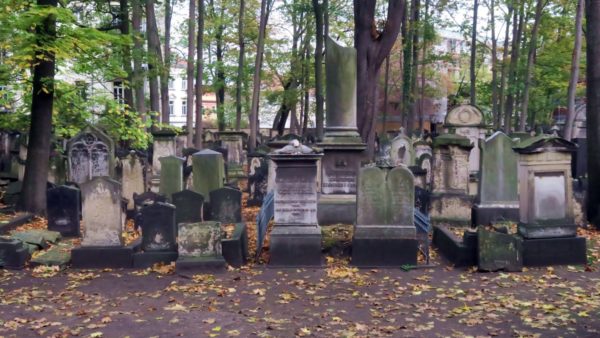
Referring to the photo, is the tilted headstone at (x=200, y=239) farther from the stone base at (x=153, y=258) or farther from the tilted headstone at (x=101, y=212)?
the tilted headstone at (x=101, y=212)

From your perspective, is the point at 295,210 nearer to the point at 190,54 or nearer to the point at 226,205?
the point at 226,205

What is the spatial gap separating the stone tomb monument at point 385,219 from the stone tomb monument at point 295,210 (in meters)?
0.70

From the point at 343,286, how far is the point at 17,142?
1510 centimetres

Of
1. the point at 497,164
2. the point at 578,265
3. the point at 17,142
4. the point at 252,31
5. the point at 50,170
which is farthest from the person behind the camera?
the point at 252,31

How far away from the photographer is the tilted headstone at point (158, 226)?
28.2 ft

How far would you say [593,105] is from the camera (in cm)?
1150

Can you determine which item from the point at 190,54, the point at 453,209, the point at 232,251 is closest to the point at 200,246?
the point at 232,251

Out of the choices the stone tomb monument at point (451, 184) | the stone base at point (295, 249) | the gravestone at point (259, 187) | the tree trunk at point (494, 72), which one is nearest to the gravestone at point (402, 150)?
the gravestone at point (259, 187)

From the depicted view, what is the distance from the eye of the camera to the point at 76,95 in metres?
13.6

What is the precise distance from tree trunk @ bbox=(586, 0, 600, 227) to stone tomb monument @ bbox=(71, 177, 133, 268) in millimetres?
9016

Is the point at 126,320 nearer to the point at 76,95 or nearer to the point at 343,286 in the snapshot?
the point at 343,286

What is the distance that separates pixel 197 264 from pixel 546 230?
5.26 metres

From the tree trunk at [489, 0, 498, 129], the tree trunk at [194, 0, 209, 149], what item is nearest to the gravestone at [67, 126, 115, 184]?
the tree trunk at [194, 0, 209, 149]

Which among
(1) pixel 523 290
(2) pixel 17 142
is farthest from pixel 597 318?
(2) pixel 17 142
